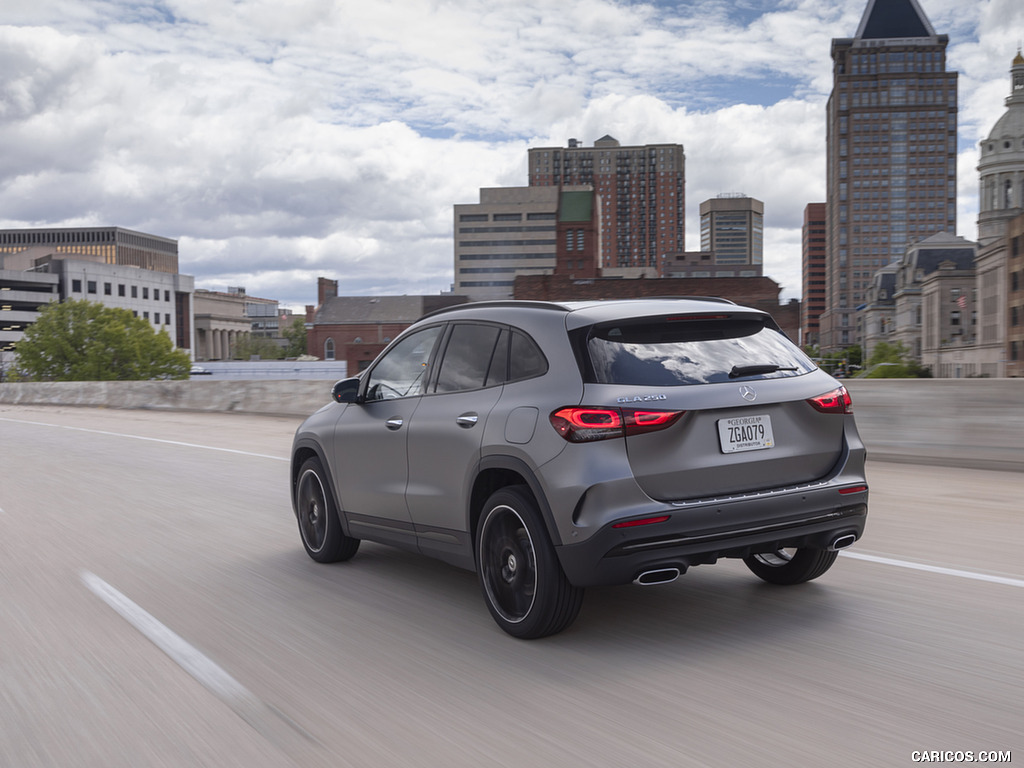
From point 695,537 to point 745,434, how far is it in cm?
55

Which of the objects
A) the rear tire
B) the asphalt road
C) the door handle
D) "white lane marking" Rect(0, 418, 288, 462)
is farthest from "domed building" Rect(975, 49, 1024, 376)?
the door handle

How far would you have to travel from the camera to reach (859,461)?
5102mm

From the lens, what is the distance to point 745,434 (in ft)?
15.4

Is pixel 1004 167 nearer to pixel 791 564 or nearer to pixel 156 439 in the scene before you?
pixel 156 439

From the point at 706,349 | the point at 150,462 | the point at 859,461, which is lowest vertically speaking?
the point at 150,462

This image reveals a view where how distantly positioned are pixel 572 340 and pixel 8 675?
2.94 meters

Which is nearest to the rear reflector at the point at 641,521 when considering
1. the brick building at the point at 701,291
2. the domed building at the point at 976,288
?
the brick building at the point at 701,291

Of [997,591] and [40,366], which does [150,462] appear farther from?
[40,366]

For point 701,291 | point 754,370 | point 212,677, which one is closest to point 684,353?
point 754,370

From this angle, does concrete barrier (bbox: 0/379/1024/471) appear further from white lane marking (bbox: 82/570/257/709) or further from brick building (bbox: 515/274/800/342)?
brick building (bbox: 515/274/800/342)

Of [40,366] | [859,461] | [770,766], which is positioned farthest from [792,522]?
[40,366]

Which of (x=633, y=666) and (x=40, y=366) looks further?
(x=40, y=366)

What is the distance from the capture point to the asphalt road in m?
3.56

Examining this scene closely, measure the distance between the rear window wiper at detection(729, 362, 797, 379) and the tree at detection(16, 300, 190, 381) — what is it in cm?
9924
